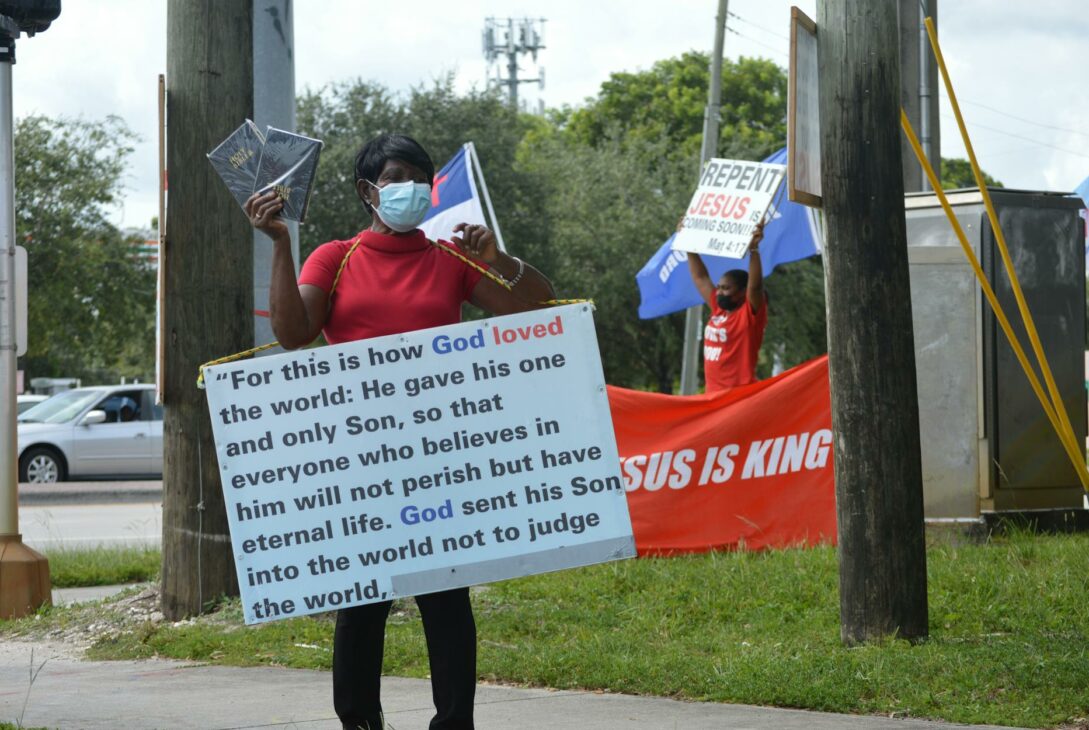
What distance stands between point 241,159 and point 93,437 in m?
21.1

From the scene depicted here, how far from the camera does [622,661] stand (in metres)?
6.33

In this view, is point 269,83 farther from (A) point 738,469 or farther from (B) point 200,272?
(A) point 738,469

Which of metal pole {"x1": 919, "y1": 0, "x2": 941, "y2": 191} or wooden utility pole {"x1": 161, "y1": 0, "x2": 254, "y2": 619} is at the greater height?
metal pole {"x1": 919, "y1": 0, "x2": 941, "y2": 191}

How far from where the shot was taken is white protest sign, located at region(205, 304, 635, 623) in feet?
14.1

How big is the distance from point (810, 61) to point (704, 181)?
5.02 metres

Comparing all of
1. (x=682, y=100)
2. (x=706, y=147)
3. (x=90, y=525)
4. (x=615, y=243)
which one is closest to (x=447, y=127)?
(x=615, y=243)

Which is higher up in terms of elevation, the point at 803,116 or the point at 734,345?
the point at 803,116

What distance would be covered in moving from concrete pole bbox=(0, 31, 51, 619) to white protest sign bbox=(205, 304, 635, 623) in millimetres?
4845

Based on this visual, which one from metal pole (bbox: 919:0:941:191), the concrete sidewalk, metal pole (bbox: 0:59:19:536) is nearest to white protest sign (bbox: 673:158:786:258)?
metal pole (bbox: 919:0:941:191)

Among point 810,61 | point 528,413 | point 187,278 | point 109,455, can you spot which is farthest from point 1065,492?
point 109,455

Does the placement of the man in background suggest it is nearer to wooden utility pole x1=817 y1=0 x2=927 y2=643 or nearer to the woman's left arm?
wooden utility pole x1=817 y1=0 x2=927 y2=643

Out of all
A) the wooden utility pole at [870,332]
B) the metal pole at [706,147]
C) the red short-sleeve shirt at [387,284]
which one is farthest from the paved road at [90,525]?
the red short-sleeve shirt at [387,284]

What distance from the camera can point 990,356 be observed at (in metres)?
9.48

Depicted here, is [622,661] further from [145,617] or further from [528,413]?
[145,617]
